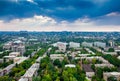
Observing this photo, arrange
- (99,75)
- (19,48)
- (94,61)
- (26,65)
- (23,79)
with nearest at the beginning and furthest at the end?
1. (23,79)
2. (99,75)
3. (26,65)
4. (94,61)
5. (19,48)

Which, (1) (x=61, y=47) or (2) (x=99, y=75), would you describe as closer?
(2) (x=99, y=75)

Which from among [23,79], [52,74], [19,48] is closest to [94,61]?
[52,74]

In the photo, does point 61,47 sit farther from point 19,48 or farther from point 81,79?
point 81,79

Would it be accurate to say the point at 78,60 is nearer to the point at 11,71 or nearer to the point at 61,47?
the point at 11,71

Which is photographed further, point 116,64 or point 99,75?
point 116,64

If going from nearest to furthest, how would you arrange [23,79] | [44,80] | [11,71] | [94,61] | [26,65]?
[44,80] < [23,79] < [11,71] < [26,65] < [94,61]

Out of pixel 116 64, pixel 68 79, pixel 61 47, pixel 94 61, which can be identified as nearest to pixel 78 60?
pixel 94 61

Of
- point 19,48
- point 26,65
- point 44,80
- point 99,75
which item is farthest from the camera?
point 19,48

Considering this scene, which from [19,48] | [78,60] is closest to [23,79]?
[78,60]

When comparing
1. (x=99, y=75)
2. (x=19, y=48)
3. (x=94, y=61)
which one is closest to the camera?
(x=99, y=75)
